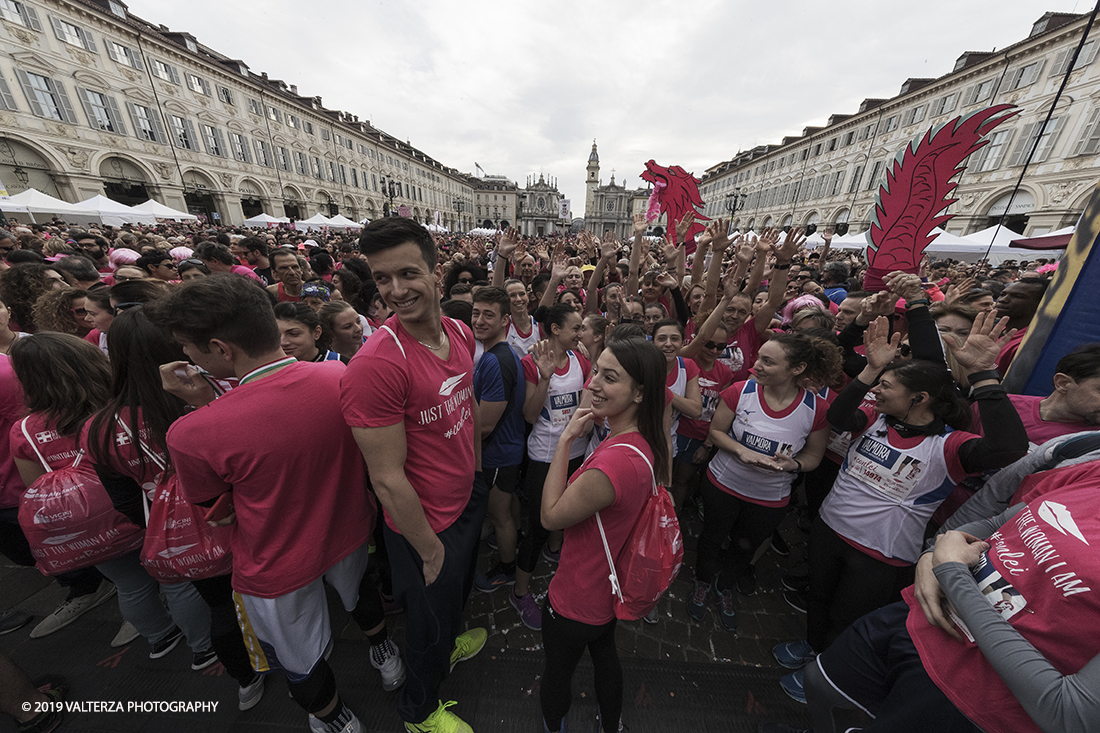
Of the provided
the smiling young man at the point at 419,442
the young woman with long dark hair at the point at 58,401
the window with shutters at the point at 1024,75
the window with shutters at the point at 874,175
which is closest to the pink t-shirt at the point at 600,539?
the smiling young man at the point at 419,442

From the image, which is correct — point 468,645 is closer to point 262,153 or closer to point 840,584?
point 840,584

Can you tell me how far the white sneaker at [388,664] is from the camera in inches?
93.4

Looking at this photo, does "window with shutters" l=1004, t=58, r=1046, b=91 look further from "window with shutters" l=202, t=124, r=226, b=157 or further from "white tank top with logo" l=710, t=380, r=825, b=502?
"window with shutters" l=202, t=124, r=226, b=157

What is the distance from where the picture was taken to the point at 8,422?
2314 millimetres

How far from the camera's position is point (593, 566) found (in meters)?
1.72

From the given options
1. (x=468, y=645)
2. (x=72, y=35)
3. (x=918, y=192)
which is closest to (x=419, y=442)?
(x=468, y=645)

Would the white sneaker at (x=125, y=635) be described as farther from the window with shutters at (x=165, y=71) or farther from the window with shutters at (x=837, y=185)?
the window with shutters at (x=837, y=185)

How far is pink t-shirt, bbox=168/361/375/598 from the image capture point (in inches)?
58.5

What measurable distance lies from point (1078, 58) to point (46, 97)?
4993cm

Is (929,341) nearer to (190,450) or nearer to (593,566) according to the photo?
(593,566)

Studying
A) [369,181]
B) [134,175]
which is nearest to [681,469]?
[134,175]

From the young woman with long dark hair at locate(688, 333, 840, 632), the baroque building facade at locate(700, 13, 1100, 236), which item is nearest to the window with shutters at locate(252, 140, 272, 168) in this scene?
the baroque building facade at locate(700, 13, 1100, 236)

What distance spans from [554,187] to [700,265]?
98346 millimetres

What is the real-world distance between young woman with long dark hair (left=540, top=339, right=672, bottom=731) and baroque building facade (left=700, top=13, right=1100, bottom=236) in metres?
8.34
